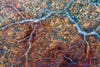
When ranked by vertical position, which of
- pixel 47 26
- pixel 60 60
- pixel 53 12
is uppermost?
pixel 53 12

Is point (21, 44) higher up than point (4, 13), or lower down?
lower down

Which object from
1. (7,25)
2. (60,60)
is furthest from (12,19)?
(60,60)

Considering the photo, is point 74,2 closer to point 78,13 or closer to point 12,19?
point 78,13

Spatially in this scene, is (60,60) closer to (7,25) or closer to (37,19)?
(37,19)

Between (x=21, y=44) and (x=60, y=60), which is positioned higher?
(x=21, y=44)

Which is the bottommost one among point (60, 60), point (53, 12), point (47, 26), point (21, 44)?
point (60, 60)
